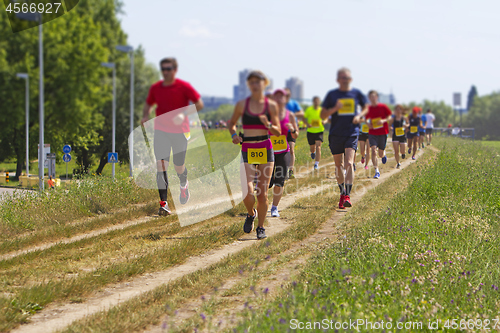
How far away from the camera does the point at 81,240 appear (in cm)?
731

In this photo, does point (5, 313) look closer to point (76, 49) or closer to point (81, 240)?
point (81, 240)

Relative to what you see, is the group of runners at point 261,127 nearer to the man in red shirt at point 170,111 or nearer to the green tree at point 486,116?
the man in red shirt at point 170,111

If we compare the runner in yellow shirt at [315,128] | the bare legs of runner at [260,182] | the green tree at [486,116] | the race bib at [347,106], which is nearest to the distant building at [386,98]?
the runner in yellow shirt at [315,128]

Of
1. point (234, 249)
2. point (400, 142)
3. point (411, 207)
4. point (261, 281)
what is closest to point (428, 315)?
point (261, 281)

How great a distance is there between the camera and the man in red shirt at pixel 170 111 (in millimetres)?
6984

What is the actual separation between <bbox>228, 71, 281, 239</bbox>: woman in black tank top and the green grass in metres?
1.39

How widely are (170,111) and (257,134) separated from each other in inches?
49.6

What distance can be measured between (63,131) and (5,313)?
4498 centimetres

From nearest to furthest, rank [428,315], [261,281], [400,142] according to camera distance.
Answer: [428,315]
[261,281]
[400,142]

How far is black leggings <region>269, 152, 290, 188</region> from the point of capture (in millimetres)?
8484

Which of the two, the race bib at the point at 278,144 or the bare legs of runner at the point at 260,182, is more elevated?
the race bib at the point at 278,144

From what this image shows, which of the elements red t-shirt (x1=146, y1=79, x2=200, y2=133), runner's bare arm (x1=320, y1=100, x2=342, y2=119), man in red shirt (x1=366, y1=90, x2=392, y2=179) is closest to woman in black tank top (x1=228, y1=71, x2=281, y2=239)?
red t-shirt (x1=146, y1=79, x2=200, y2=133)

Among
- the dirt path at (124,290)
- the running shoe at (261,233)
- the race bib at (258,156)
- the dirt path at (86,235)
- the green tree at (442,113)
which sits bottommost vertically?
the dirt path at (86,235)

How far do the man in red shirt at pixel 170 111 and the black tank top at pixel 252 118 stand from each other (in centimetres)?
70
